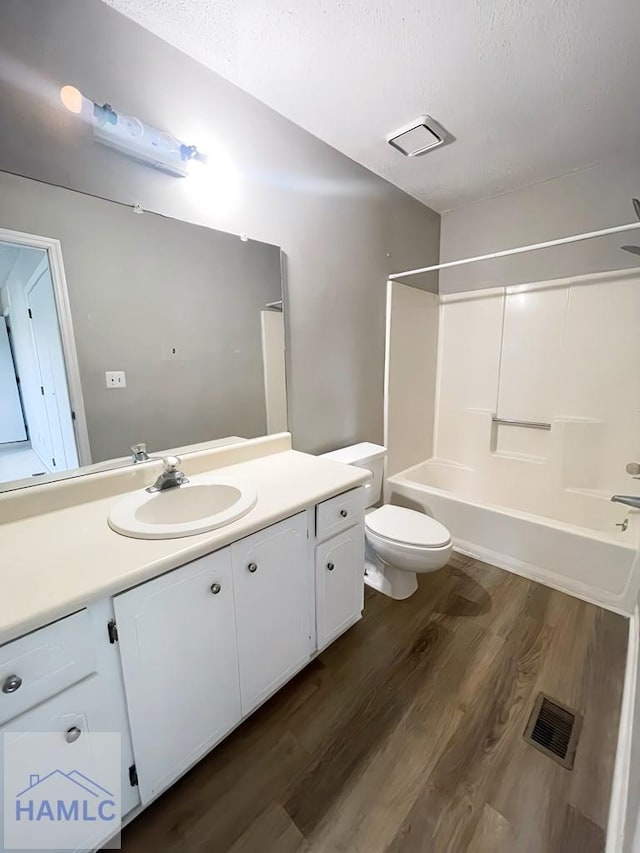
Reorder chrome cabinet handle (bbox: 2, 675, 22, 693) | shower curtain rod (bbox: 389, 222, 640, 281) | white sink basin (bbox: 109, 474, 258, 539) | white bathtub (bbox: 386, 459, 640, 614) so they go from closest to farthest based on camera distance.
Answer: chrome cabinet handle (bbox: 2, 675, 22, 693) < white sink basin (bbox: 109, 474, 258, 539) < shower curtain rod (bbox: 389, 222, 640, 281) < white bathtub (bbox: 386, 459, 640, 614)

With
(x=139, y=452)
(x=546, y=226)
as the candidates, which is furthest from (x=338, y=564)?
(x=546, y=226)

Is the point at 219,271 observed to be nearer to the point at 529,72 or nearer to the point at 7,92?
the point at 7,92

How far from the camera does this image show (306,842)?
3.07 feet

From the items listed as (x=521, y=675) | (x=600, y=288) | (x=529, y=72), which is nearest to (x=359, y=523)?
(x=521, y=675)

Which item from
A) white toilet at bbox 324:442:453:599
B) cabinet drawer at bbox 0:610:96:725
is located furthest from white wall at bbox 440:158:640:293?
cabinet drawer at bbox 0:610:96:725

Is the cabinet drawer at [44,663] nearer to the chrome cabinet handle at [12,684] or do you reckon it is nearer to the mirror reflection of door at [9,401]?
the chrome cabinet handle at [12,684]

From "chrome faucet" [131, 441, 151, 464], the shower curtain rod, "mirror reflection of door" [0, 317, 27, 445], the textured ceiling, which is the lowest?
"chrome faucet" [131, 441, 151, 464]

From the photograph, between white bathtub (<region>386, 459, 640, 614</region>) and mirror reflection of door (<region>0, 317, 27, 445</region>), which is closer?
mirror reflection of door (<region>0, 317, 27, 445</region>)

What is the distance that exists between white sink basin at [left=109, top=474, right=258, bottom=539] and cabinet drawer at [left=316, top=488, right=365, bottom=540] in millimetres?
279

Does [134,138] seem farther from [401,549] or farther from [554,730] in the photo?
[554,730]

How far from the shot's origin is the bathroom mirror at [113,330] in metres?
1.08

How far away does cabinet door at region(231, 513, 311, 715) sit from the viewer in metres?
1.08

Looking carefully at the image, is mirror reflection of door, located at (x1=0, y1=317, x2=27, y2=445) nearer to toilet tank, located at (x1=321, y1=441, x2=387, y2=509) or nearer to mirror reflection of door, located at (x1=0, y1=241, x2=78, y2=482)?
mirror reflection of door, located at (x1=0, y1=241, x2=78, y2=482)

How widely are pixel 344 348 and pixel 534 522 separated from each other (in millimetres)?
1443
